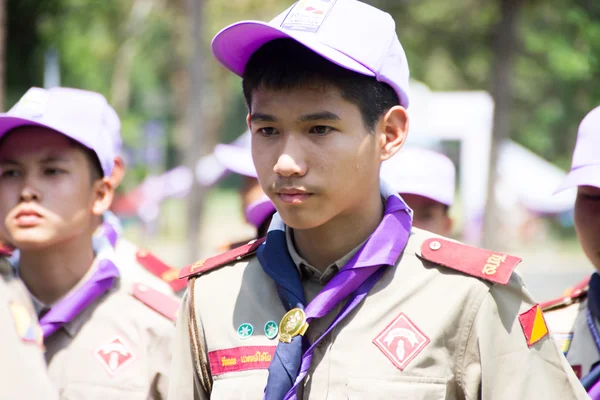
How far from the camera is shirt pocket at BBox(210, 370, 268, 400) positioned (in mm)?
2682

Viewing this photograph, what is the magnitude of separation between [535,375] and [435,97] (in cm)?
2408

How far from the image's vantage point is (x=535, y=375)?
256 centimetres

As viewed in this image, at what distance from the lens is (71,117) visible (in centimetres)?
386

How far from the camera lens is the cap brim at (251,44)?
2631 mm

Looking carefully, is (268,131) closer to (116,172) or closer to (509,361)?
(509,361)

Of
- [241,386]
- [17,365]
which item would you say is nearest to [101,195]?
[241,386]

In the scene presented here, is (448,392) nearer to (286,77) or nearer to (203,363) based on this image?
(203,363)

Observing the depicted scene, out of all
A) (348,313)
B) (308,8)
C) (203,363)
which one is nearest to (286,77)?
(308,8)

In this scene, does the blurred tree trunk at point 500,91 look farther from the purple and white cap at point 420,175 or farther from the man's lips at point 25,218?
the man's lips at point 25,218

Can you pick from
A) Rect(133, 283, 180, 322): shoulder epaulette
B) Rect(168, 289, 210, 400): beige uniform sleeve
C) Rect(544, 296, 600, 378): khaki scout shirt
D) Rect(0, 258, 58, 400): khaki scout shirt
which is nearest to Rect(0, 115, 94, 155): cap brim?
Rect(133, 283, 180, 322): shoulder epaulette

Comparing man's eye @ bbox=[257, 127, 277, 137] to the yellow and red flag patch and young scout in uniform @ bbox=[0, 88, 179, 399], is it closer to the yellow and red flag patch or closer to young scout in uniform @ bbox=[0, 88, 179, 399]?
the yellow and red flag patch

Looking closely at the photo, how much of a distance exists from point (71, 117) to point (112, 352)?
94 cm

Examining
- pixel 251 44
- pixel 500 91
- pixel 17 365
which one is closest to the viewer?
pixel 17 365

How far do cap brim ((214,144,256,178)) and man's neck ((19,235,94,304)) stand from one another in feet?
4.36
